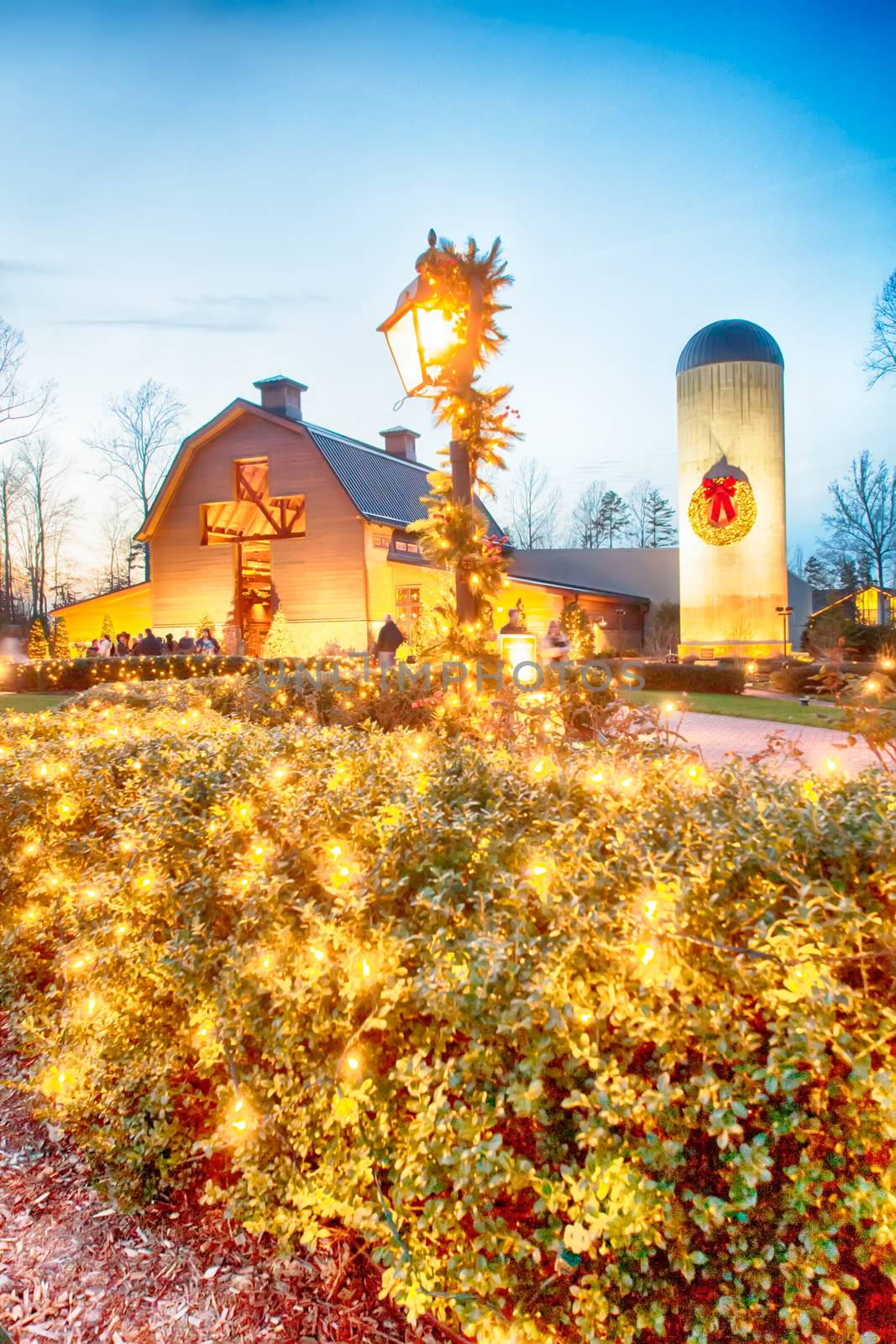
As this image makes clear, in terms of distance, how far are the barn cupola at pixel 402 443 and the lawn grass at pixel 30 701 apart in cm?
1753

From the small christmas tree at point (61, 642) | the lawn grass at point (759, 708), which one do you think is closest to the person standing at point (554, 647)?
the lawn grass at point (759, 708)

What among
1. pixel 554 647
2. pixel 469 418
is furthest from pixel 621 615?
pixel 469 418

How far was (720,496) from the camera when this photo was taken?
27.4m

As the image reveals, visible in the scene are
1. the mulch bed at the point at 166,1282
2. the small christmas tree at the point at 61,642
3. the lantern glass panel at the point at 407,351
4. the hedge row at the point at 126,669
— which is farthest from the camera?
the small christmas tree at the point at 61,642

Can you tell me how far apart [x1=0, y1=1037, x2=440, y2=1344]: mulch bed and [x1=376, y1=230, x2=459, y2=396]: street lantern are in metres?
4.62

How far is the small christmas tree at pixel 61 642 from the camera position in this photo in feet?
93.7

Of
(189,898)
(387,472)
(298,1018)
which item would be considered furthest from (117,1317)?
(387,472)

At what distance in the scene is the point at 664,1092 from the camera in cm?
179

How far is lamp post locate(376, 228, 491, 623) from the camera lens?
5.00m

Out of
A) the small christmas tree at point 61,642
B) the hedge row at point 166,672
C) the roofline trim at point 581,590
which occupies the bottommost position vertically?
the hedge row at point 166,672

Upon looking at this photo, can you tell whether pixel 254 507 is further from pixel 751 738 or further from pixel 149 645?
pixel 751 738

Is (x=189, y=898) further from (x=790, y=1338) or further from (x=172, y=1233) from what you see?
(x=790, y=1338)

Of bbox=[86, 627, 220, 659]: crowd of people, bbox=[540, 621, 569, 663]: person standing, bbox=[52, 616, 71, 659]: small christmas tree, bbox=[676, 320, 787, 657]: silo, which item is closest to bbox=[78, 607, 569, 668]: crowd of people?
bbox=[86, 627, 220, 659]: crowd of people

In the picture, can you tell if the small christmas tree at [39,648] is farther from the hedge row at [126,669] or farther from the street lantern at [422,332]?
the street lantern at [422,332]
